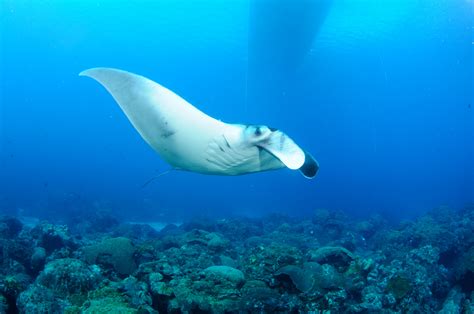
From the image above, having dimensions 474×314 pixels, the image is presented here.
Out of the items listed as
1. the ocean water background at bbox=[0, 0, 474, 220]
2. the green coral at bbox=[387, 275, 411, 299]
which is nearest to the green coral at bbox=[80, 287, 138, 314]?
the green coral at bbox=[387, 275, 411, 299]

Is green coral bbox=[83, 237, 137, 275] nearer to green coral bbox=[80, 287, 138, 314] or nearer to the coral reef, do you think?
the coral reef

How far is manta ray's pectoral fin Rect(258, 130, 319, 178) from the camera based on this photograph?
3014mm

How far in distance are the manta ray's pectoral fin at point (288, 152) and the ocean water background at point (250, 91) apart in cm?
2341

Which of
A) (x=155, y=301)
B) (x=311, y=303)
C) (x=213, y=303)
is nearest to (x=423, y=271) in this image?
(x=311, y=303)

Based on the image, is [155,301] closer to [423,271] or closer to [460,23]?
[423,271]

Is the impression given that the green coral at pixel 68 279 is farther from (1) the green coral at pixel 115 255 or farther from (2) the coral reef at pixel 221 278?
(1) the green coral at pixel 115 255

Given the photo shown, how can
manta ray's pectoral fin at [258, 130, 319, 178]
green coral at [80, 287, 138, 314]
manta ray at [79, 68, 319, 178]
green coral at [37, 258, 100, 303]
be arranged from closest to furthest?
manta ray's pectoral fin at [258, 130, 319, 178], manta ray at [79, 68, 319, 178], green coral at [80, 287, 138, 314], green coral at [37, 258, 100, 303]

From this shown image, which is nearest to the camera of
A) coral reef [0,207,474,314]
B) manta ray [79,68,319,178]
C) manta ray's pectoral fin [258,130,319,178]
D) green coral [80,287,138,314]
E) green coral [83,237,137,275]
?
manta ray's pectoral fin [258,130,319,178]

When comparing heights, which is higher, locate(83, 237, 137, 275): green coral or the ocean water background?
the ocean water background

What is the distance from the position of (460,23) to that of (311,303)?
41967 millimetres

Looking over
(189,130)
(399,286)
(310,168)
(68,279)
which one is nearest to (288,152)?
(310,168)

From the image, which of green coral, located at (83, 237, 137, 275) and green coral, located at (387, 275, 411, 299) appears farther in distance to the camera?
green coral, located at (387, 275, 411, 299)

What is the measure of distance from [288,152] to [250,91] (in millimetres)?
37243

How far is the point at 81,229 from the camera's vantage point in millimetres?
17750
